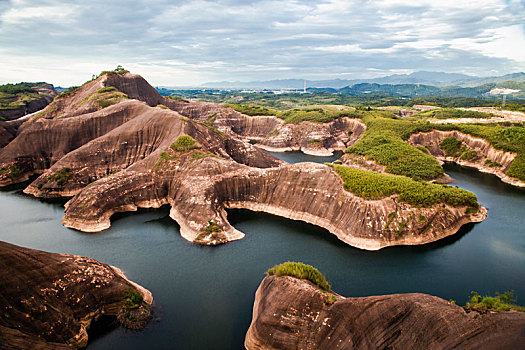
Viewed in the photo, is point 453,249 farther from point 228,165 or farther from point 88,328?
point 88,328

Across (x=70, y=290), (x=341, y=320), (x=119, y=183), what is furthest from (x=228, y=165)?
(x=341, y=320)

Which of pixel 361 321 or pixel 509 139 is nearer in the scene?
pixel 361 321

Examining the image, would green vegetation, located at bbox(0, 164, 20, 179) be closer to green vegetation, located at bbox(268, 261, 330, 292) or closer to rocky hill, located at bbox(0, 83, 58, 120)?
rocky hill, located at bbox(0, 83, 58, 120)

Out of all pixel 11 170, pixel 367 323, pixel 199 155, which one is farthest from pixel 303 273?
pixel 11 170

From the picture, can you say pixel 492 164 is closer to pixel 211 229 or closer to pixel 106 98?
pixel 211 229

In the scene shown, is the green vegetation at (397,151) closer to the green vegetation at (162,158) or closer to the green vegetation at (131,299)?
the green vegetation at (162,158)

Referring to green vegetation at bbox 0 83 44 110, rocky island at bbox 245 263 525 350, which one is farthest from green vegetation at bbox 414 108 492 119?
green vegetation at bbox 0 83 44 110

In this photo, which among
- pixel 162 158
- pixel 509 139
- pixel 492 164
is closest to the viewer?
Result: pixel 162 158
